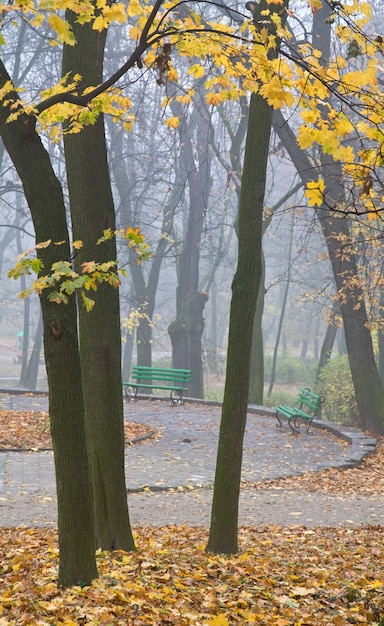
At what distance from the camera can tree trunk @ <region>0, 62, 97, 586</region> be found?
4.49m

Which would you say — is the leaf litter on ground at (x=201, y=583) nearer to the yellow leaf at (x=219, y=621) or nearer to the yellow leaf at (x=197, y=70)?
the yellow leaf at (x=219, y=621)

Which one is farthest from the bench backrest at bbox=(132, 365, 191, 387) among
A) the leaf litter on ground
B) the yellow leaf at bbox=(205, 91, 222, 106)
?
the yellow leaf at bbox=(205, 91, 222, 106)

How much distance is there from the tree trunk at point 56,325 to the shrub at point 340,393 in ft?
46.4

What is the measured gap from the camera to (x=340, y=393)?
63.9ft

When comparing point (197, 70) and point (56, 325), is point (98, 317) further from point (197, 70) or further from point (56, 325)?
point (197, 70)

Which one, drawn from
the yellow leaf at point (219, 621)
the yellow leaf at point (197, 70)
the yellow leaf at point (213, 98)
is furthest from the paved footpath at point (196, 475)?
the yellow leaf at point (197, 70)

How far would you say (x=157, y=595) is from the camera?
4.73 m

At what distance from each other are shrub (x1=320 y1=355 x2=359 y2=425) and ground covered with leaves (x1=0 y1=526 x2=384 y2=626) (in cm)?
1174

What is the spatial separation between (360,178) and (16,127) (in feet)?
6.93

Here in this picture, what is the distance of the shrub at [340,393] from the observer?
738 inches

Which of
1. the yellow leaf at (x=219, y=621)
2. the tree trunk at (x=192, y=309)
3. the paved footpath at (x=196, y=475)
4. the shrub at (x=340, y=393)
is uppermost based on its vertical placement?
the tree trunk at (x=192, y=309)

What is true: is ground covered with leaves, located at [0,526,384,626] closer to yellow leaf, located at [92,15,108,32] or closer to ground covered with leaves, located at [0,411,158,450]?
yellow leaf, located at [92,15,108,32]

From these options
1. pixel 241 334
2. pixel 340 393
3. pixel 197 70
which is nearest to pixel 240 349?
pixel 241 334

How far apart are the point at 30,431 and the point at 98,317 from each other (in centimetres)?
726
